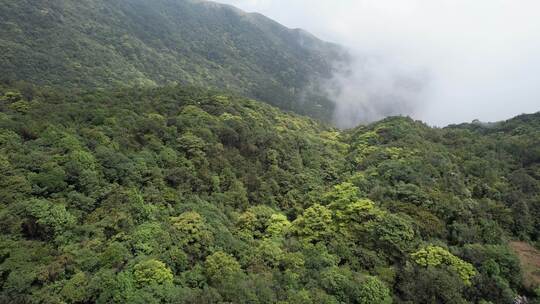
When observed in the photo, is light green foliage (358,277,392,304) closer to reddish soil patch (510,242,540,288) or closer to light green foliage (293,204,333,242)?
light green foliage (293,204,333,242)

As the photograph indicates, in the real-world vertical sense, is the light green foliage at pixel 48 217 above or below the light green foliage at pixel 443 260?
below

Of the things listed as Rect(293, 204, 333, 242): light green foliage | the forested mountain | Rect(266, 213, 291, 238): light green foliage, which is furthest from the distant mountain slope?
Rect(293, 204, 333, 242): light green foliage

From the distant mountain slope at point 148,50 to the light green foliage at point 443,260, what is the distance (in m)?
62.8

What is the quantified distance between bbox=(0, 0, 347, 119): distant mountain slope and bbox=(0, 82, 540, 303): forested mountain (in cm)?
3849

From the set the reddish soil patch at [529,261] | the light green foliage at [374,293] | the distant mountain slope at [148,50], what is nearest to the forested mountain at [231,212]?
the light green foliage at [374,293]

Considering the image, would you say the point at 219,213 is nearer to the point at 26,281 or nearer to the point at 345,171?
the point at 26,281

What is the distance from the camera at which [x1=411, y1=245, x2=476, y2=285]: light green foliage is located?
2450 cm

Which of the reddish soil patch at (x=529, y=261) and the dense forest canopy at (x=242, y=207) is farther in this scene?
the reddish soil patch at (x=529, y=261)

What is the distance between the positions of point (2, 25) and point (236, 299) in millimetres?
91291

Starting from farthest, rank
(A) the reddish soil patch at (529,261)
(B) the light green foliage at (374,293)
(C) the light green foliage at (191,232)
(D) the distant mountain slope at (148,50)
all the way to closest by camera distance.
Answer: (D) the distant mountain slope at (148,50) < (A) the reddish soil patch at (529,261) < (C) the light green foliage at (191,232) < (B) the light green foliage at (374,293)

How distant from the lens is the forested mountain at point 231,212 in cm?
2131

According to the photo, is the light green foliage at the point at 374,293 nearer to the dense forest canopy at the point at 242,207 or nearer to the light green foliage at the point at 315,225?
the dense forest canopy at the point at 242,207

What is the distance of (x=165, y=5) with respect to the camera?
181625mm

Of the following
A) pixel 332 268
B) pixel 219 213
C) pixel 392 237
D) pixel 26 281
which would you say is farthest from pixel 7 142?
pixel 392 237
